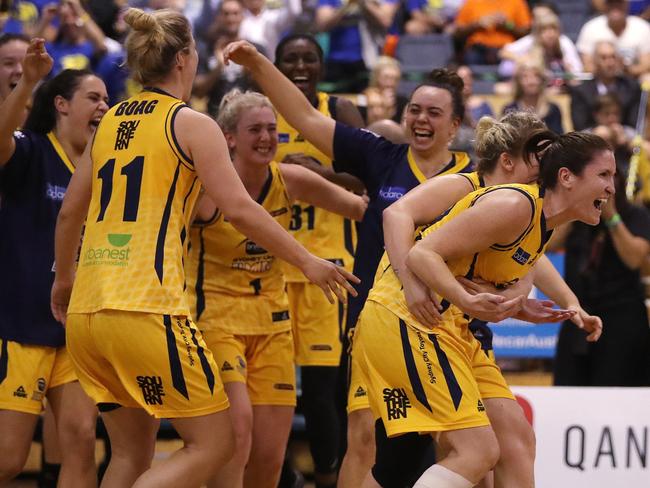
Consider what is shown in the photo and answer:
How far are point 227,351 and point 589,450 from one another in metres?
2.36

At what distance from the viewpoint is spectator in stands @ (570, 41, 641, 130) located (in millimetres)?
10117

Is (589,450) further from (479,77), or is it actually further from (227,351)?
(479,77)

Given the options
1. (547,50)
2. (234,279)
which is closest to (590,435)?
(234,279)

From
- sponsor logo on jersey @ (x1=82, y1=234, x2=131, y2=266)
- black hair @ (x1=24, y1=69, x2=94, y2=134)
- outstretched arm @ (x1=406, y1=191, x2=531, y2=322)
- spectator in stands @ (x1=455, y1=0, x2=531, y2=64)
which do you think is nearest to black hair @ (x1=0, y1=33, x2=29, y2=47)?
black hair @ (x1=24, y1=69, x2=94, y2=134)

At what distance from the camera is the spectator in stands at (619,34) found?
1117 centimetres

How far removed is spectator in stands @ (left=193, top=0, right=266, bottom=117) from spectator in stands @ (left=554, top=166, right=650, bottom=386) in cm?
310

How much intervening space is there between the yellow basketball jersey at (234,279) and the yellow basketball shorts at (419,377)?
114 cm

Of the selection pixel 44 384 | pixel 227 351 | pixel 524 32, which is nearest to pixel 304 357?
pixel 227 351

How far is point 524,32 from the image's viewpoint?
11.7 metres

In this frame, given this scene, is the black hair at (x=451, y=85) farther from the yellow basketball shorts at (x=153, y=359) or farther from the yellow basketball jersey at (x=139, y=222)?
the yellow basketball shorts at (x=153, y=359)

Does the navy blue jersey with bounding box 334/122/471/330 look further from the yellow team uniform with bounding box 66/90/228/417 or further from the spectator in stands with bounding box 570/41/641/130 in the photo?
the spectator in stands with bounding box 570/41/641/130

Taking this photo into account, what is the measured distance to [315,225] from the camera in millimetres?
6590

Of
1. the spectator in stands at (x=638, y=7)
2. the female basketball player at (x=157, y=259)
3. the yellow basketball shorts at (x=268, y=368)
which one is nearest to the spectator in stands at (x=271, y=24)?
the spectator in stands at (x=638, y=7)

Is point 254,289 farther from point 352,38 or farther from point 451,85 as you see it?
point 352,38
